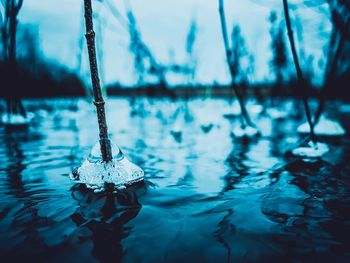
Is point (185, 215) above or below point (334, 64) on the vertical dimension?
below

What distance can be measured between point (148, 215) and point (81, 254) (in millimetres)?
458

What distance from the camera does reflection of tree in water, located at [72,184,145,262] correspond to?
1110 millimetres

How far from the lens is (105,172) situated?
1.71 metres

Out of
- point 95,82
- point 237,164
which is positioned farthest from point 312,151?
point 95,82

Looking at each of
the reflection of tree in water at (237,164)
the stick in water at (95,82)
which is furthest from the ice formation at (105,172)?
the reflection of tree in water at (237,164)

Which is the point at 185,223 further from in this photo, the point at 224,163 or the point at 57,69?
the point at 57,69

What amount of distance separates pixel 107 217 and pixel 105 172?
16.2 inches

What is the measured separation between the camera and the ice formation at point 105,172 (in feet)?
5.59

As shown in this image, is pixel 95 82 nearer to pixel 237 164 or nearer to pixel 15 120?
pixel 237 164

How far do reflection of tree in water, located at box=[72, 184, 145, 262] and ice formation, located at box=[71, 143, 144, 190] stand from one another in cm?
8

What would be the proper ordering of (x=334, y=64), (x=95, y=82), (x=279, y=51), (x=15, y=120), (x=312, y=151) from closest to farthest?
(x=95, y=82) → (x=334, y=64) → (x=312, y=151) → (x=15, y=120) → (x=279, y=51)

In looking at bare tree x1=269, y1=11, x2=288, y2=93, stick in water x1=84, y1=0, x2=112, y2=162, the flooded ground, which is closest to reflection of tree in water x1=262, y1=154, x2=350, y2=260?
the flooded ground

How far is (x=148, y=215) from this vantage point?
4.73 ft

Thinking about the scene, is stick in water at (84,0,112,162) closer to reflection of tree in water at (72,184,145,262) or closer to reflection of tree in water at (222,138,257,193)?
reflection of tree in water at (72,184,145,262)
